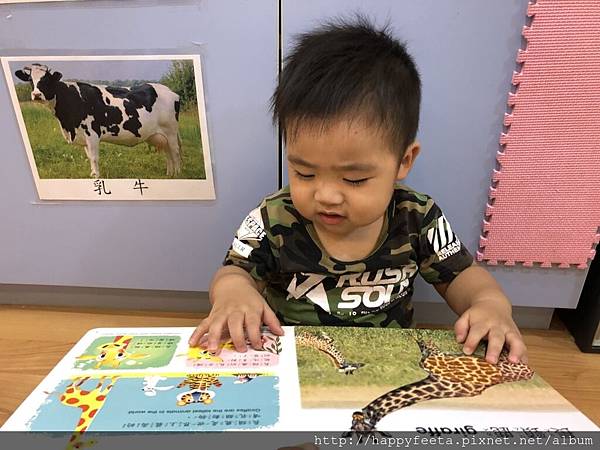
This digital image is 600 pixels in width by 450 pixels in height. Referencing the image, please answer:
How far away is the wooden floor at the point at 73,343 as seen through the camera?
0.68 m

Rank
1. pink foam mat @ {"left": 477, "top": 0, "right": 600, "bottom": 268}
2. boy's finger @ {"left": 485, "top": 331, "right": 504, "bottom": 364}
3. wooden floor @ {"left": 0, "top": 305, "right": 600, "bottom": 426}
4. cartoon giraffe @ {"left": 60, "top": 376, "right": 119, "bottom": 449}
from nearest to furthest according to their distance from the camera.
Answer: cartoon giraffe @ {"left": 60, "top": 376, "right": 119, "bottom": 449} → boy's finger @ {"left": 485, "top": 331, "right": 504, "bottom": 364} → pink foam mat @ {"left": 477, "top": 0, "right": 600, "bottom": 268} → wooden floor @ {"left": 0, "top": 305, "right": 600, "bottom": 426}

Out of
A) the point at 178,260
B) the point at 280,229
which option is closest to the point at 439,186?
the point at 280,229

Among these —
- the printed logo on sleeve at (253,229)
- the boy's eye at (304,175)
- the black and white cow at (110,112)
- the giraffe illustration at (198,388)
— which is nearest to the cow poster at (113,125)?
the black and white cow at (110,112)

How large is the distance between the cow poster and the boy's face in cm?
24

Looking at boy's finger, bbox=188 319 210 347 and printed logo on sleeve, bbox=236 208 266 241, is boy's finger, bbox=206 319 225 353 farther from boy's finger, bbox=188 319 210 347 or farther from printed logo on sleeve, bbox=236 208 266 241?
printed logo on sleeve, bbox=236 208 266 241

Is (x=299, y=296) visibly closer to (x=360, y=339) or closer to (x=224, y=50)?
(x=360, y=339)

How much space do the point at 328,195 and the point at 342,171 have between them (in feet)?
0.09

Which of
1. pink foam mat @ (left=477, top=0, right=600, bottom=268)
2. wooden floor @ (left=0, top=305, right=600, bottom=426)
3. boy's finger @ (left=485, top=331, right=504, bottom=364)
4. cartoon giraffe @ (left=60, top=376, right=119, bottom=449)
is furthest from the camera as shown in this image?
wooden floor @ (left=0, top=305, right=600, bottom=426)

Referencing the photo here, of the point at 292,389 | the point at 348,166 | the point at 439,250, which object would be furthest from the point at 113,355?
the point at 439,250

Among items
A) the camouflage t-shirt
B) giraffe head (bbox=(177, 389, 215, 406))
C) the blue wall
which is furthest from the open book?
the blue wall

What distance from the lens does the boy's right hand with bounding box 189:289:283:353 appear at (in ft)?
1.51

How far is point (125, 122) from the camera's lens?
0.66 metres

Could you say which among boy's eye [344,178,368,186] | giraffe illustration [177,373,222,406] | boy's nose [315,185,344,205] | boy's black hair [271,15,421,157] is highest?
boy's black hair [271,15,421,157]

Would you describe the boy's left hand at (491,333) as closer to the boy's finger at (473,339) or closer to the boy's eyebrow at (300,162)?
the boy's finger at (473,339)
